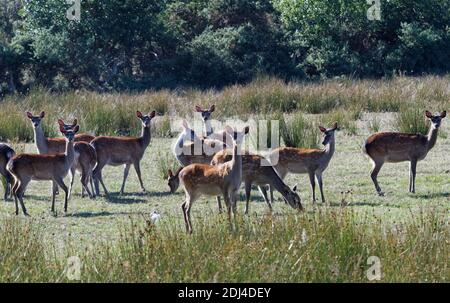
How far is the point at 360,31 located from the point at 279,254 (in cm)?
2933

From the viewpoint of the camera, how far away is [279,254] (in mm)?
9383

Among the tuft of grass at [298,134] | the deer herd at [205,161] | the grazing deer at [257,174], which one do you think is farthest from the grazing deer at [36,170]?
the tuft of grass at [298,134]

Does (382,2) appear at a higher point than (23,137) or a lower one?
higher

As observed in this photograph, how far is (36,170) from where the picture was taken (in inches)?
555

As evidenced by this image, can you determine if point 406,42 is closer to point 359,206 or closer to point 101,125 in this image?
point 101,125

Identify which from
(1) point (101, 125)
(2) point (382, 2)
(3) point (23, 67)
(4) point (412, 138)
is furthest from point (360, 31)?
(4) point (412, 138)

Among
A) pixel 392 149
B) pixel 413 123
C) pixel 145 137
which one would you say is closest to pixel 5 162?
pixel 145 137

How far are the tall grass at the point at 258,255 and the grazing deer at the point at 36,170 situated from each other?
3.77m

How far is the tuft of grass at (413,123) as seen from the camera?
1967 centimetres

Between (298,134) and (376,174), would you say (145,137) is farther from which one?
(376,174)

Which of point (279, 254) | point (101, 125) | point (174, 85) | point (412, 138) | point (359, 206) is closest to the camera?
point (279, 254)

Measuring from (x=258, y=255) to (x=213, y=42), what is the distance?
89.0 ft
